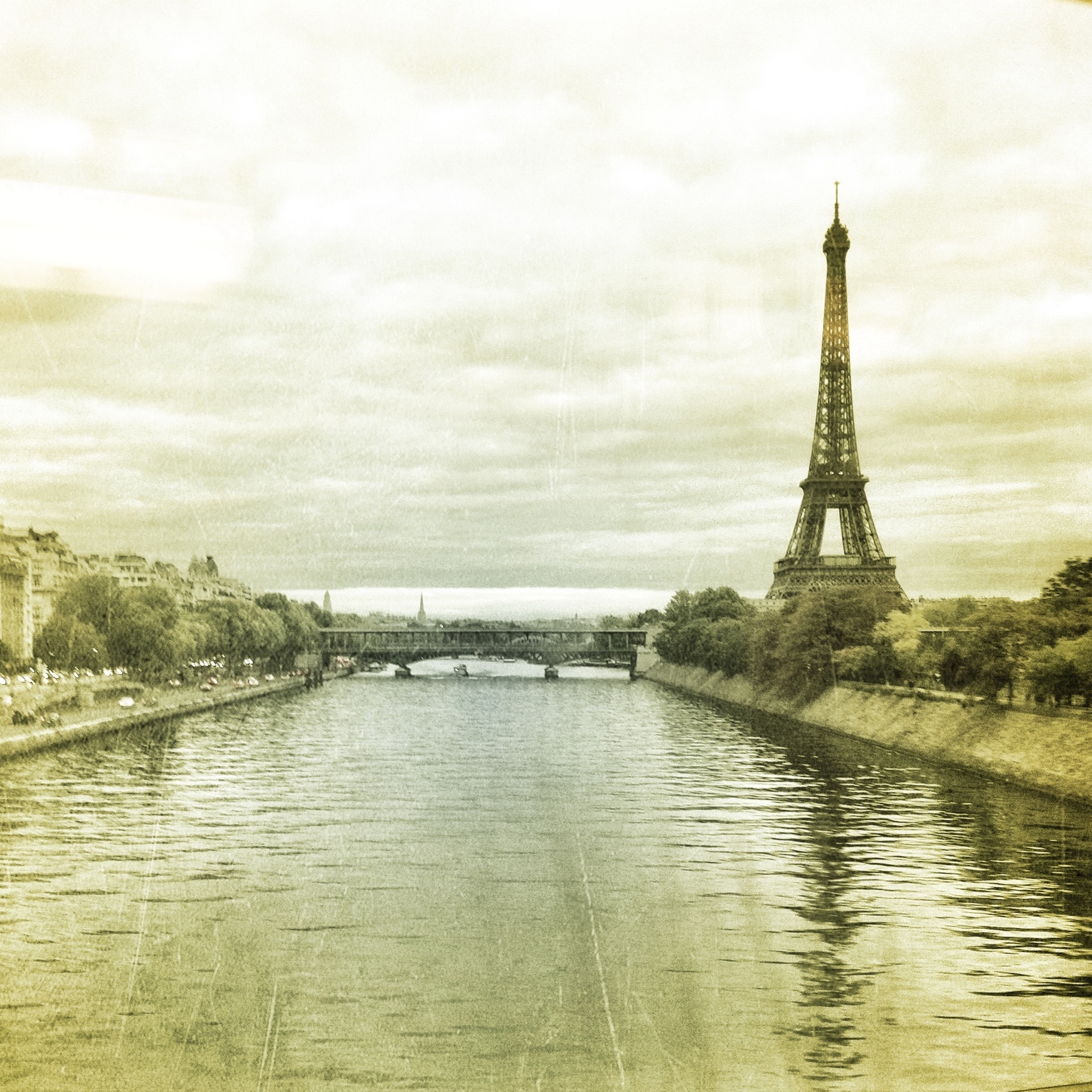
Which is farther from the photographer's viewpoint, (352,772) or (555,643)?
(555,643)

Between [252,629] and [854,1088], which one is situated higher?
[252,629]

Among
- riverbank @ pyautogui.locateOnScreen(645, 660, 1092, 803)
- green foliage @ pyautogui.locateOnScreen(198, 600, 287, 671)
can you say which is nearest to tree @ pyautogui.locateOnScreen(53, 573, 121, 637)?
green foliage @ pyautogui.locateOnScreen(198, 600, 287, 671)

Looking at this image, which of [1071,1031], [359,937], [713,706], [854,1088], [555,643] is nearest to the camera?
[854,1088]

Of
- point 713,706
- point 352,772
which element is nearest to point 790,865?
point 352,772

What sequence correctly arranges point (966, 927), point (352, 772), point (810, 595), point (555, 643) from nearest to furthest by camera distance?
point (966, 927)
point (352, 772)
point (810, 595)
point (555, 643)

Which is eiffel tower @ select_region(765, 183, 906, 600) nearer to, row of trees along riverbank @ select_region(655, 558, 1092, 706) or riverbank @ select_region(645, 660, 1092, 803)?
row of trees along riverbank @ select_region(655, 558, 1092, 706)

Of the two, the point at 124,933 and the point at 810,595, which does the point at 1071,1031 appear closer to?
the point at 124,933
